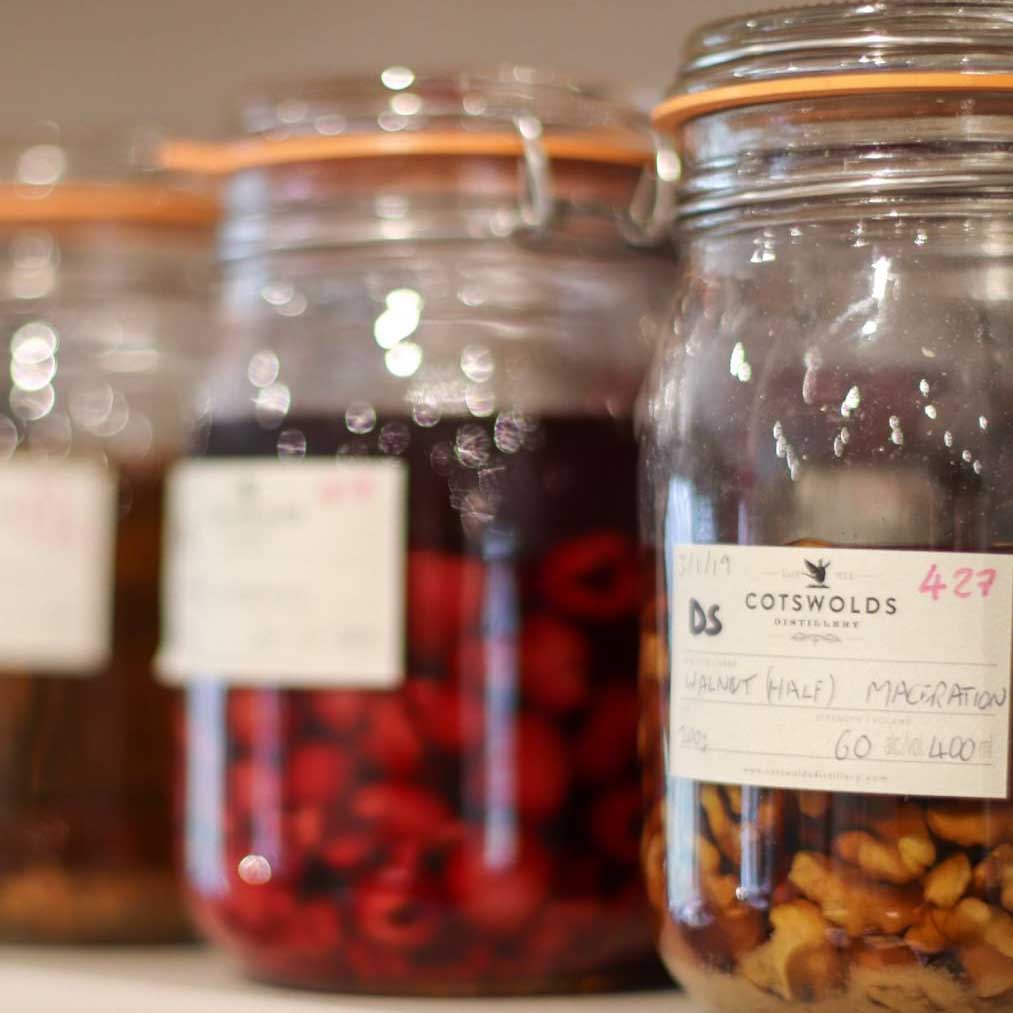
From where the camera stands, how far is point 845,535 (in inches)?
24.7

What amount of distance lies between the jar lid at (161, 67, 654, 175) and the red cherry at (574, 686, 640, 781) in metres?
0.21

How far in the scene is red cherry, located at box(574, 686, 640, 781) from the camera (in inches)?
30.8

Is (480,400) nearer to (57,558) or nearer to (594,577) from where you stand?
(594,577)

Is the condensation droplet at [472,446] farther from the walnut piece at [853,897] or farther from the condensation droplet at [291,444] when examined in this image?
the walnut piece at [853,897]

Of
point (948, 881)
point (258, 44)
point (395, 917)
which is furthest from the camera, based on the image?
point (258, 44)

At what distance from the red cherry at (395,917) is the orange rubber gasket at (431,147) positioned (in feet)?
0.90

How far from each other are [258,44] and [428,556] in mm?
442

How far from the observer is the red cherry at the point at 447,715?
767mm

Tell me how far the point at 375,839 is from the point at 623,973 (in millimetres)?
110

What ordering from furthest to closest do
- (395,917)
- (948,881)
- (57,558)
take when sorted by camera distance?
1. (57,558)
2. (395,917)
3. (948,881)

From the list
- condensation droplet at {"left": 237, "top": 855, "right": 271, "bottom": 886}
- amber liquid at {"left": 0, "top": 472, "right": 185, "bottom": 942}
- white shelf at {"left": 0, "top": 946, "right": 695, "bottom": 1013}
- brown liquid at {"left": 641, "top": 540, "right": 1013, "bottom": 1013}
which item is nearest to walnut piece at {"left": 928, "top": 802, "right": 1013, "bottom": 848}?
brown liquid at {"left": 641, "top": 540, "right": 1013, "bottom": 1013}

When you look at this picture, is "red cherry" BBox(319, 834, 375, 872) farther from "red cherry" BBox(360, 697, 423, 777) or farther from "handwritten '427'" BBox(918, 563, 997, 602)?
"handwritten '427'" BBox(918, 563, 997, 602)

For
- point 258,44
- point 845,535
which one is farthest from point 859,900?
point 258,44

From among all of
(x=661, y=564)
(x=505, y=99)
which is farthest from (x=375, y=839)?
(x=505, y=99)
